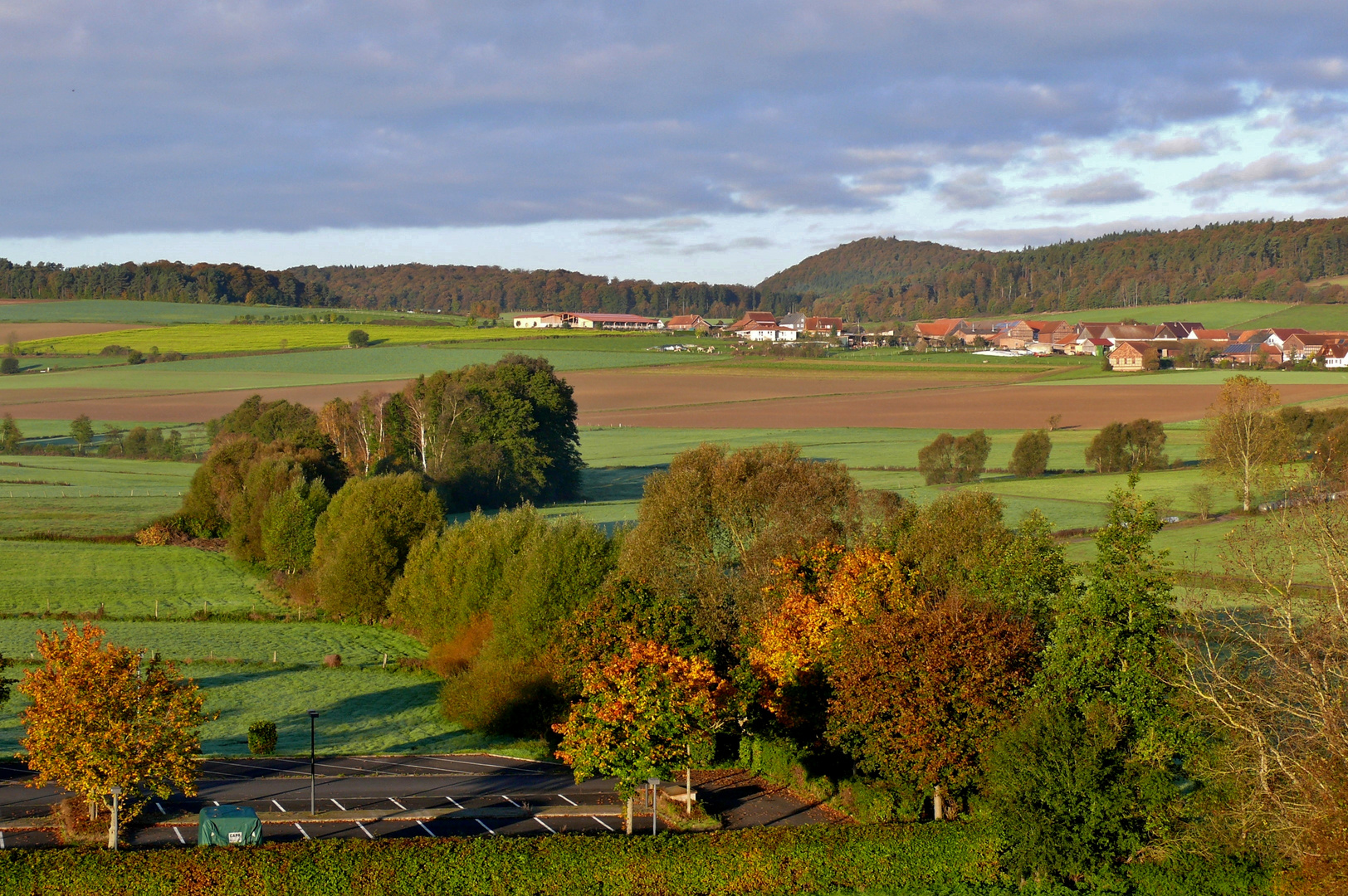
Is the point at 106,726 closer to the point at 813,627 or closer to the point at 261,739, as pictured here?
the point at 261,739

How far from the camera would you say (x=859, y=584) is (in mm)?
31078

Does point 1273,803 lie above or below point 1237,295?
below

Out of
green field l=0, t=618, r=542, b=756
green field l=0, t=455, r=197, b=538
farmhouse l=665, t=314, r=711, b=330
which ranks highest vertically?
farmhouse l=665, t=314, r=711, b=330

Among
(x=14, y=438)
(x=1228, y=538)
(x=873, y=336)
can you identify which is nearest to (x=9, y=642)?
(x=1228, y=538)

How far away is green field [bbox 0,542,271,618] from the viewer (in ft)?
161

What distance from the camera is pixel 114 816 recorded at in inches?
930

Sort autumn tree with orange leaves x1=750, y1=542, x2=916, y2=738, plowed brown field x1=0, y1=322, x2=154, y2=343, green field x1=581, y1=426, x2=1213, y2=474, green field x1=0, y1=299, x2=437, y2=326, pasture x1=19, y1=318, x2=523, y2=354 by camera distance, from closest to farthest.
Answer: autumn tree with orange leaves x1=750, y1=542, x2=916, y2=738 → green field x1=581, y1=426, x2=1213, y2=474 → pasture x1=19, y1=318, x2=523, y2=354 → plowed brown field x1=0, y1=322, x2=154, y2=343 → green field x1=0, y1=299, x2=437, y2=326

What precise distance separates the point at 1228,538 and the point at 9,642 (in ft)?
127

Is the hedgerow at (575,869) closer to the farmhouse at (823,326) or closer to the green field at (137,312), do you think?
the green field at (137,312)

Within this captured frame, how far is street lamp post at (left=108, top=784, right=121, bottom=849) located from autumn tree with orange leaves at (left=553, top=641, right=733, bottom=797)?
8.86m

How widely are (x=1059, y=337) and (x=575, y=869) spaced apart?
497ft

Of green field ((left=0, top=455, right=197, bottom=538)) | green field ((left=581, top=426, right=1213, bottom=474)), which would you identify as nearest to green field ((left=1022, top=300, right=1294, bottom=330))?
green field ((left=581, top=426, right=1213, bottom=474))

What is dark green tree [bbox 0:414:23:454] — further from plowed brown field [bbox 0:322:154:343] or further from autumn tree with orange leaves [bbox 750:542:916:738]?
autumn tree with orange leaves [bbox 750:542:916:738]

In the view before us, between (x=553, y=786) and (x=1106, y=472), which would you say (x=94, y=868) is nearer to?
(x=553, y=786)
